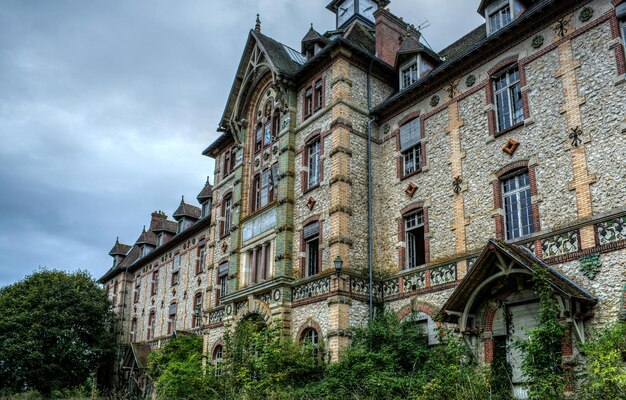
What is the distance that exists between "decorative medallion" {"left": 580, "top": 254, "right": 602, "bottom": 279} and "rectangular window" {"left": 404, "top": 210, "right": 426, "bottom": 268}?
5.96m

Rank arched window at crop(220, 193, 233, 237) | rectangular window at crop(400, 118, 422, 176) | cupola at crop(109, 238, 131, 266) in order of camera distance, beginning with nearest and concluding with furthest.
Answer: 1. rectangular window at crop(400, 118, 422, 176)
2. arched window at crop(220, 193, 233, 237)
3. cupola at crop(109, 238, 131, 266)

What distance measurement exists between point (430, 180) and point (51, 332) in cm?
2864

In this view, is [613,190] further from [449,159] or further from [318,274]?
[318,274]

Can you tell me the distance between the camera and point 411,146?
67.8 feet

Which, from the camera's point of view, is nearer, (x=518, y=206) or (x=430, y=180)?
(x=518, y=206)

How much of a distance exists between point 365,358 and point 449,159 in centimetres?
657

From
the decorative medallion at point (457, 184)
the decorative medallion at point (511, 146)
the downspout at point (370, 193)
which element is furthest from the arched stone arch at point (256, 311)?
the decorative medallion at point (511, 146)

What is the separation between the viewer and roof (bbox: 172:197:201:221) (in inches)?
1575

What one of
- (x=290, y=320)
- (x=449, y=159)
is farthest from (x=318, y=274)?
(x=449, y=159)

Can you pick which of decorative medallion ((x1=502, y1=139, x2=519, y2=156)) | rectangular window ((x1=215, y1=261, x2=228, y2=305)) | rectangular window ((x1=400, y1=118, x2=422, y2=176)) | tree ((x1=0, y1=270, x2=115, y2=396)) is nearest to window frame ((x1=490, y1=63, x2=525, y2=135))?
decorative medallion ((x1=502, y1=139, x2=519, y2=156))

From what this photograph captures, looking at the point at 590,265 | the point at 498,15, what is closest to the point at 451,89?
the point at 498,15

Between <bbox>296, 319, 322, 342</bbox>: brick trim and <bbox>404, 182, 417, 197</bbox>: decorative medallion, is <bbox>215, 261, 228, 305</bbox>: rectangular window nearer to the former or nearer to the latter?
<bbox>296, 319, 322, 342</bbox>: brick trim

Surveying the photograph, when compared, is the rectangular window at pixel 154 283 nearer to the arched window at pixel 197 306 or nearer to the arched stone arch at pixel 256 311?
the arched window at pixel 197 306

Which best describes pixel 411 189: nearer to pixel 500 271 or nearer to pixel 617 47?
pixel 500 271
